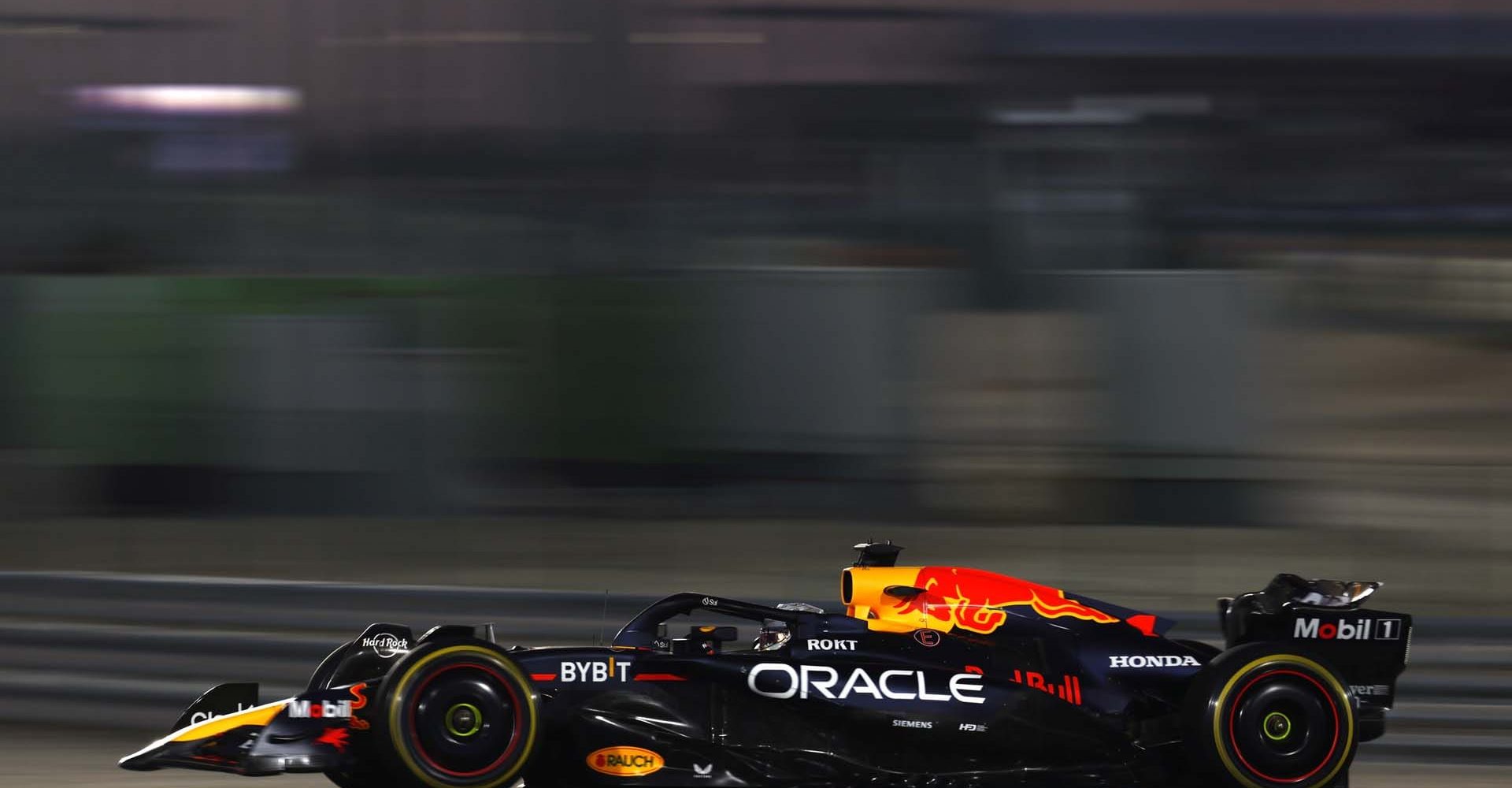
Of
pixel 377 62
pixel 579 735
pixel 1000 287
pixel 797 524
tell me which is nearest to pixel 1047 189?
pixel 1000 287

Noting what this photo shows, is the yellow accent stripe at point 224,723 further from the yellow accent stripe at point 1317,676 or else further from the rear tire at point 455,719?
the yellow accent stripe at point 1317,676

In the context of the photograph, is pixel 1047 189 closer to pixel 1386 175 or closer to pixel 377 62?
pixel 1386 175

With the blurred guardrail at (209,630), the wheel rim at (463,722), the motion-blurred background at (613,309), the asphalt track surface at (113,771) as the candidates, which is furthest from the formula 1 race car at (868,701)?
the motion-blurred background at (613,309)

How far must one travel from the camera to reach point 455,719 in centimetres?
546

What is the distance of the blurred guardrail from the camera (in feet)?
24.9

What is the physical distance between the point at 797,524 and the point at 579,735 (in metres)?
5.66

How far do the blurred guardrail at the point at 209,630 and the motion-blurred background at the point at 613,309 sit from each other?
3.03 m

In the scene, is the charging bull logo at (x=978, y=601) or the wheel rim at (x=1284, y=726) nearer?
the wheel rim at (x=1284, y=726)

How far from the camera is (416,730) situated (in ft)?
17.8

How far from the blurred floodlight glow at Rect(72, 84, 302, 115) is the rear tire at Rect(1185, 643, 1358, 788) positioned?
26.0ft

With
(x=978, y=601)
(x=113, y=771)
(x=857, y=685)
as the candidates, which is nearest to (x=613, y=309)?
(x=113, y=771)

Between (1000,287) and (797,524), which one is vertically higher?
(1000,287)

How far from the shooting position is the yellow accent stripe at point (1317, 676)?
19.1 ft

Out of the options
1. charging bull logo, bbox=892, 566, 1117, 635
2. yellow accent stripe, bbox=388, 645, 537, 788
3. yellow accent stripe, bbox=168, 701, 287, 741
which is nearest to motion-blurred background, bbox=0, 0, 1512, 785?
charging bull logo, bbox=892, 566, 1117, 635
